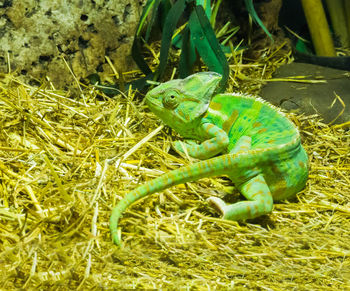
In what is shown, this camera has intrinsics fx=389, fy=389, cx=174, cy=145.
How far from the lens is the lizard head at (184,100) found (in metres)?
3.26

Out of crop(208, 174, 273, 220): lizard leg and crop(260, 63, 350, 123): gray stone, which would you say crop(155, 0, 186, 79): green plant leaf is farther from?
crop(208, 174, 273, 220): lizard leg

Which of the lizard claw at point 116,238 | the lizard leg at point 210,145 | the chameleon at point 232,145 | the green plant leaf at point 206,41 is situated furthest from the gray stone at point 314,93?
the lizard claw at point 116,238

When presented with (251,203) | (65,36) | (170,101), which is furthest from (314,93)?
(65,36)

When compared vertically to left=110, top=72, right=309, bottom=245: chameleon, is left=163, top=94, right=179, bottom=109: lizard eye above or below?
above

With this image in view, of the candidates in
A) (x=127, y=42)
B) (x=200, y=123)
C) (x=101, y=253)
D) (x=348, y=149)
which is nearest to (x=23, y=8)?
(x=127, y=42)

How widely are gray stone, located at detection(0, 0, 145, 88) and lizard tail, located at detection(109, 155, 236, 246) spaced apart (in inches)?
88.4

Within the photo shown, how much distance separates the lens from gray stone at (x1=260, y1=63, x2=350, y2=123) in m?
4.14

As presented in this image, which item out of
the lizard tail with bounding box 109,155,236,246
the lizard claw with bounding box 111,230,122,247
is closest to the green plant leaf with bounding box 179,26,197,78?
the lizard tail with bounding box 109,155,236,246

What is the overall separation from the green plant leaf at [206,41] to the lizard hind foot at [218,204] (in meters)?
1.48

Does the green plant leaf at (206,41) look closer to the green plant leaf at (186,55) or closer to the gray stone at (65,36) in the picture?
the green plant leaf at (186,55)

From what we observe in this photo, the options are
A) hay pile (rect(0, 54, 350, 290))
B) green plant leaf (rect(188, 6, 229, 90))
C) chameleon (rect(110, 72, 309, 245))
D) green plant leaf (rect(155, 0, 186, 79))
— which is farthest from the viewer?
green plant leaf (rect(155, 0, 186, 79))

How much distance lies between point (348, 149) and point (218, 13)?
247 centimetres

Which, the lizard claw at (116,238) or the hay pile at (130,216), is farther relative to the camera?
the lizard claw at (116,238)

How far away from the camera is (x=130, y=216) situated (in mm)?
2346
